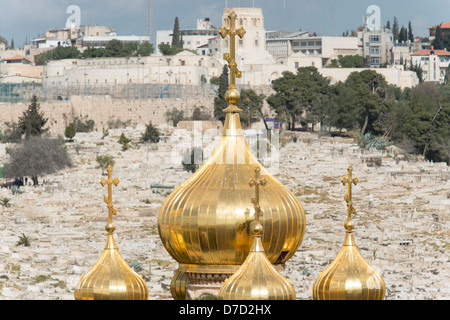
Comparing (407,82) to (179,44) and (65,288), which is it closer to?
(179,44)

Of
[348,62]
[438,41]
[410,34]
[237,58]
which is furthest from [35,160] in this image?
[438,41]

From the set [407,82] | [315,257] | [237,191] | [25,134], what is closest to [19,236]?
[315,257]

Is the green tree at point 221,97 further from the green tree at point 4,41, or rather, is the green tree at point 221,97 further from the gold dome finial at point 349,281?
the gold dome finial at point 349,281

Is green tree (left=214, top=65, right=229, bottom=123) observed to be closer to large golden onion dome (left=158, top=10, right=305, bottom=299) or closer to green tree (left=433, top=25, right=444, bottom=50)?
large golden onion dome (left=158, top=10, right=305, bottom=299)

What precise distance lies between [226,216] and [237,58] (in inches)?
3020

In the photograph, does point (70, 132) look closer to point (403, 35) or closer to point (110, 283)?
point (110, 283)

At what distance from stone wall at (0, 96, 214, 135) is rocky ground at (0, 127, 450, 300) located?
4.19 m

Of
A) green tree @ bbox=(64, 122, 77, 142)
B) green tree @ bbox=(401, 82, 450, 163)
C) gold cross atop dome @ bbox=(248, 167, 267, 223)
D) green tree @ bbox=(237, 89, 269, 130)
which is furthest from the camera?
green tree @ bbox=(237, 89, 269, 130)

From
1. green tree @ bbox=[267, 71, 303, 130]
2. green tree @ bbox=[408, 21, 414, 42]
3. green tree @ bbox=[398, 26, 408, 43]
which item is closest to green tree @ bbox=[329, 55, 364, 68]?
green tree @ bbox=[267, 71, 303, 130]

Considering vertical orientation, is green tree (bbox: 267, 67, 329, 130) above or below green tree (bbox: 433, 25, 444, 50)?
below

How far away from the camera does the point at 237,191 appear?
1959 cm

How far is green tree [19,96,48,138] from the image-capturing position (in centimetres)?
7275

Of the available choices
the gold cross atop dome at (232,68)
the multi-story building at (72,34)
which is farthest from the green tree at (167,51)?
the gold cross atop dome at (232,68)

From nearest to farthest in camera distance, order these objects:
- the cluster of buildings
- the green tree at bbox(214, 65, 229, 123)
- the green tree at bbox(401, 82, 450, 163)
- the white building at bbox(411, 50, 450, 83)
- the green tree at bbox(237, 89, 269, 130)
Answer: the green tree at bbox(401, 82, 450, 163) → the green tree at bbox(214, 65, 229, 123) → the green tree at bbox(237, 89, 269, 130) → the cluster of buildings → the white building at bbox(411, 50, 450, 83)
